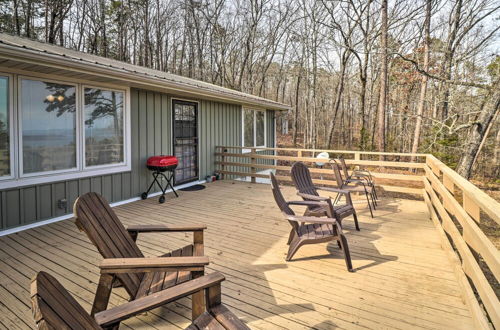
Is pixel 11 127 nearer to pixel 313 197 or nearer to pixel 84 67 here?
pixel 84 67

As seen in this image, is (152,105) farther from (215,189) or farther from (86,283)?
(86,283)

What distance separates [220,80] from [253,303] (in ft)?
52.5

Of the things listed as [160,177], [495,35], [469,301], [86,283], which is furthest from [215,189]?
[495,35]

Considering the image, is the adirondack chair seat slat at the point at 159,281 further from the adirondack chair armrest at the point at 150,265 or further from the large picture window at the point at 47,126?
the large picture window at the point at 47,126

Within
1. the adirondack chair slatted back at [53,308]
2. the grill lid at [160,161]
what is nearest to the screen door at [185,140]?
the grill lid at [160,161]

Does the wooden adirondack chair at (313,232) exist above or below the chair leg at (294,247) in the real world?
above

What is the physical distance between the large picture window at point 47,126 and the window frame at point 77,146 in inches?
2.0

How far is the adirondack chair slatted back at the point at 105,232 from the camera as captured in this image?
1893mm

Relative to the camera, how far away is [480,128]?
649 cm

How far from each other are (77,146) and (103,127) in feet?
1.87

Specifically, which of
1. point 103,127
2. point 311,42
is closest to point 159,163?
point 103,127

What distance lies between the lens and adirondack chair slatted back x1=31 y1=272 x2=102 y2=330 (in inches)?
37.5

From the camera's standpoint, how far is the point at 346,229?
13.2 feet

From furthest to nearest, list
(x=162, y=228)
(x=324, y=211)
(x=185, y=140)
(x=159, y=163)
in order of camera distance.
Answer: (x=185, y=140) → (x=159, y=163) → (x=324, y=211) → (x=162, y=228)
